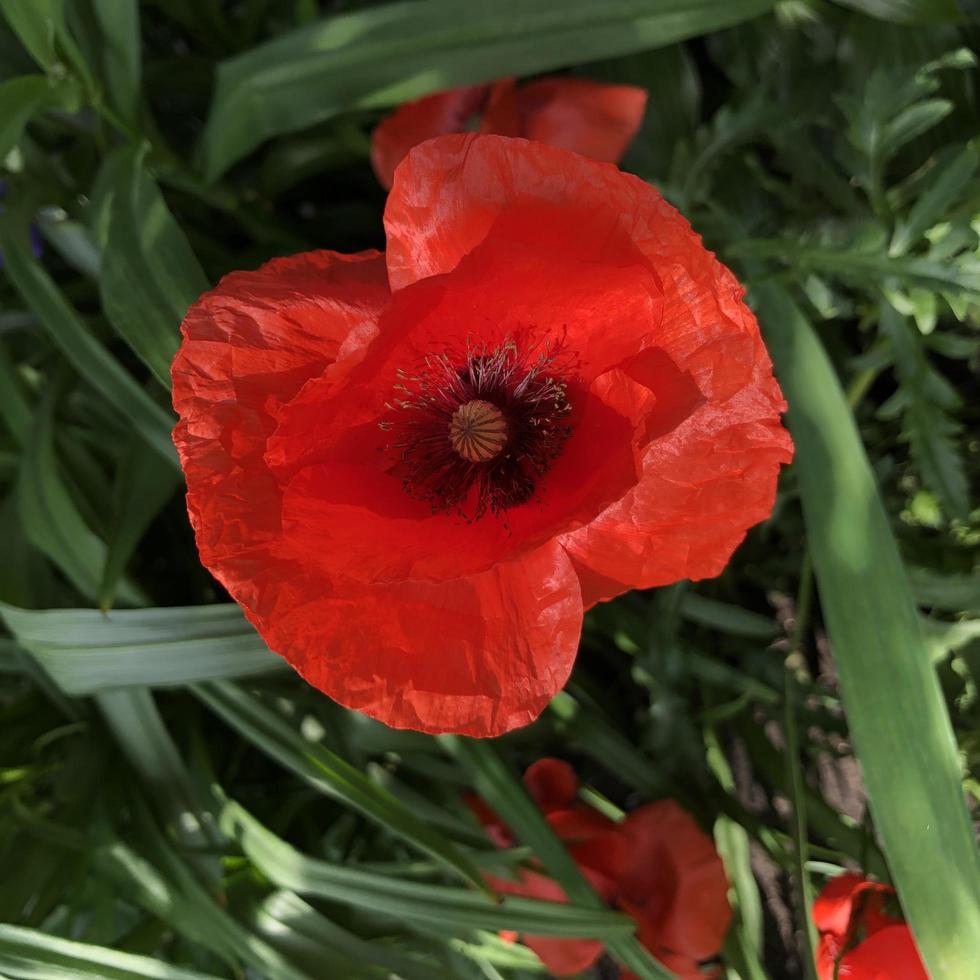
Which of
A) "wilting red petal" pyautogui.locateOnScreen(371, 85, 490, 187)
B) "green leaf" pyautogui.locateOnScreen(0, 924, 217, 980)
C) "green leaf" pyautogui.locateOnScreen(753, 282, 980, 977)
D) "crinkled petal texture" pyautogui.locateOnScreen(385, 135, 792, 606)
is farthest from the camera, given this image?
"wilting red petal" pyautogui.locateOnScreen(371, 85, 490, 187)

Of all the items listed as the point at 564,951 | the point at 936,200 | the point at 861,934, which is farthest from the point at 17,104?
the point at 861,934

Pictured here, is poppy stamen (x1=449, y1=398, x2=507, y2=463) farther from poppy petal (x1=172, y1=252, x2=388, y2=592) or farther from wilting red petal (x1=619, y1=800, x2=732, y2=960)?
wilting red petal (x1=619, y1=800, x2=732, y2=960)

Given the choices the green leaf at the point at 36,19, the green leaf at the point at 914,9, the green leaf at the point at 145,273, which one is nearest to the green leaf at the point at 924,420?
the green leaf at the point at 914,9

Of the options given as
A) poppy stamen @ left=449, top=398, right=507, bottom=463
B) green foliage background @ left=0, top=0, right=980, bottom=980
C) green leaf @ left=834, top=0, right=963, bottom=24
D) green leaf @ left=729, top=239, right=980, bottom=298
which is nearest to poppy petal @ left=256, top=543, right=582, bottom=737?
poppy stamen @ left=449, top=398, right=507, bottom=463

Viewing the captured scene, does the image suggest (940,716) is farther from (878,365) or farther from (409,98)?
(409,98)

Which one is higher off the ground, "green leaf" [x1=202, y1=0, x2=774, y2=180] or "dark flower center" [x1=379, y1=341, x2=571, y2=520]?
"green leaf" [x1=202, y1=0, x2=774, y2=180]

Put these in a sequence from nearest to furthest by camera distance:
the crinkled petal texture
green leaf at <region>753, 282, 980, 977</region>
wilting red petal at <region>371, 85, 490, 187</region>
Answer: the crinkled petal texture
green leaf at <region>753, 282, 980, 977</region>
wilting red petal at <region>371, 85, 490, 187</region>
